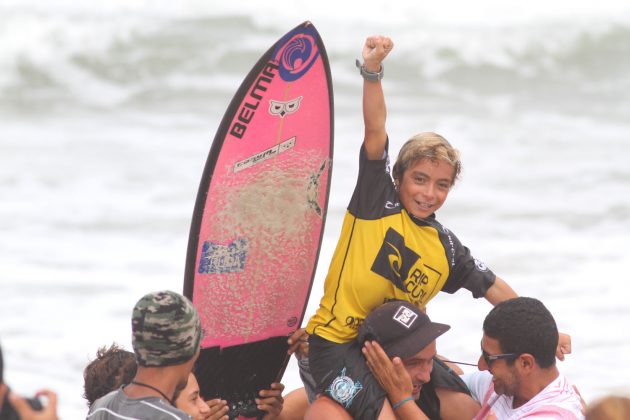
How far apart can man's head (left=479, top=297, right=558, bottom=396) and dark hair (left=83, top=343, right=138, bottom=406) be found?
4.14 ft

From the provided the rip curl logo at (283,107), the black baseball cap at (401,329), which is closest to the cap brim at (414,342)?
the black baseball cap at (401,329)

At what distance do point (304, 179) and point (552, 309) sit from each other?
18.8 feet

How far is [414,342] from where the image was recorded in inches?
161

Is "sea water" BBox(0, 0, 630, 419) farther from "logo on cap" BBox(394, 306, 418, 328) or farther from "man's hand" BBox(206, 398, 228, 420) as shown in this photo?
"logo on cap" BBox(394, 306, 418, 328)

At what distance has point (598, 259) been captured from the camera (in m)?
11.3

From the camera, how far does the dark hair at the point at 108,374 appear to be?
387 cm

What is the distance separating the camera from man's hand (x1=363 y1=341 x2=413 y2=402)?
13.4 ft

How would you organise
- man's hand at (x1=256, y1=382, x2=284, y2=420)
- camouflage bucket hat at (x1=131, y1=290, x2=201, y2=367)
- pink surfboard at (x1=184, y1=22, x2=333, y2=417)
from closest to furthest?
camouflage bucket hat at (x1=131, y1=290, x2=201, y2=367) → pink surfboard at (x1=184, y1=22, x2=333, y2=417) → man's hand at (x1=256, y1=382, x2=284, y2=420)

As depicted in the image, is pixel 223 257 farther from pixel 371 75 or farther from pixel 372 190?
pixel 371 75

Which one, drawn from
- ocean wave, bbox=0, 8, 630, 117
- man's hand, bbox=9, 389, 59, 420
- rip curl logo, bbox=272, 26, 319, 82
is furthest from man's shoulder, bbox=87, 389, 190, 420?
ocean wave, bbox=0, 8, 630, 117

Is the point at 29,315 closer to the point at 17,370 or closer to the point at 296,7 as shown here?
the point at 17,370

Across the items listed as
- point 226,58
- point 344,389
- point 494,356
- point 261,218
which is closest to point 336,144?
point 226,58

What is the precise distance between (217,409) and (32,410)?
1380mm

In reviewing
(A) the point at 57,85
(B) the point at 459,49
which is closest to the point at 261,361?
(A) the point at 57,85
